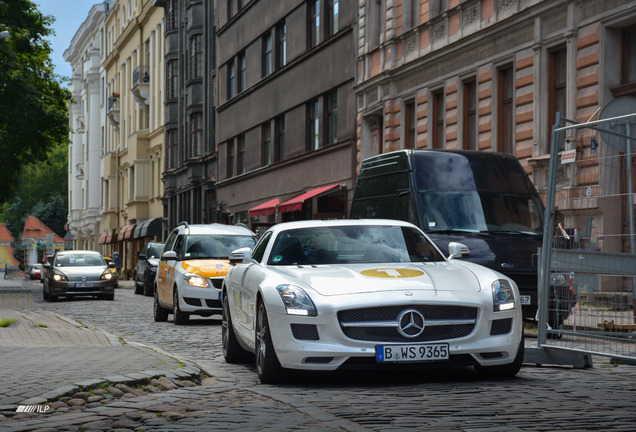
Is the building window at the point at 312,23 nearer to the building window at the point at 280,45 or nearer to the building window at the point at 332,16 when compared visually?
the building window at the point at 332,16

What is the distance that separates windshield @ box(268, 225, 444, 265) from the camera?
10.1m

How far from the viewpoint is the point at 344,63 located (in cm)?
3522

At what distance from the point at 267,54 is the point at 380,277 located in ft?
122

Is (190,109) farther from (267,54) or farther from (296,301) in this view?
(296,301)

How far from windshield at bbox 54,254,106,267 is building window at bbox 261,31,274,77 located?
1425cm

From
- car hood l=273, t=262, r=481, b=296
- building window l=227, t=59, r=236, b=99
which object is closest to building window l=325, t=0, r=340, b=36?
building window l=227, t=59, r=236, b=99

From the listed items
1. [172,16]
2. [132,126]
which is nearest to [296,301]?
[172,16]

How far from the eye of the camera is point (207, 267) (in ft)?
61.8

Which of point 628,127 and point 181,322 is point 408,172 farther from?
point 628,127

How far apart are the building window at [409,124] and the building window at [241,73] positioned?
1950 cm

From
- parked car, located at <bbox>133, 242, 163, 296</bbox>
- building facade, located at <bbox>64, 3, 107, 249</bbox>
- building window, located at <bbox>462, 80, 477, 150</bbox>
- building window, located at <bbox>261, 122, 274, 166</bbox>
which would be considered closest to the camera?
building window, located at <bbox>462, 80, 477, 150</bbox>

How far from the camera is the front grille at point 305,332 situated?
28.5 feet

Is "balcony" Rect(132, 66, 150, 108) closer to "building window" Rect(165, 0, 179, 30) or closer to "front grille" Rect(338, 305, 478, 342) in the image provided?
"building window" Rect(165, 0, 179, 30)

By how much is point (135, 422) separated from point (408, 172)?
9381 mm
